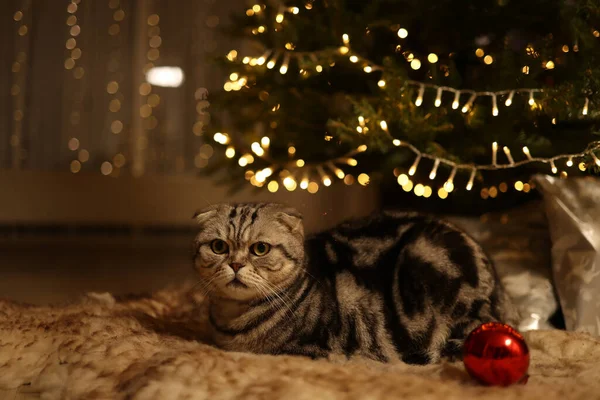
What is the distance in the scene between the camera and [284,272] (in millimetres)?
1188

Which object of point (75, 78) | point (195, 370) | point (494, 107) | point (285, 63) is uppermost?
point (75, 78)

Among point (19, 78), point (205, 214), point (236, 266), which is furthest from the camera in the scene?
point (19, 78)

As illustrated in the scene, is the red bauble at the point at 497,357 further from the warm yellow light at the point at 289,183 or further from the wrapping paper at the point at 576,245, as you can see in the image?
the warm yellow light at the point at 289,183

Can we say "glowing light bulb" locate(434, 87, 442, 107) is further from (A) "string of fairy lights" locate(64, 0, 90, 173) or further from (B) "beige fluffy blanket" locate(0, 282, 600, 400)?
(A) "string of fairy lights" locate(64, 0, 90, 173)

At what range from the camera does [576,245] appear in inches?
55.9

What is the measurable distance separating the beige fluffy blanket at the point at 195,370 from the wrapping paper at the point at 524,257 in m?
0.19

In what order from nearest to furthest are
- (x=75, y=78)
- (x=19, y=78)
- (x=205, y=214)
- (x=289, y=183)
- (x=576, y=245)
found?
(x=205, y=214), (x=576, y=245), (x=289, y=183), (x=19, y=78), (x=75, y=78)

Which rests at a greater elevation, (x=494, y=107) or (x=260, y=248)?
(x=494, y=107)

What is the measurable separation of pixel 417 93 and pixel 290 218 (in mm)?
566

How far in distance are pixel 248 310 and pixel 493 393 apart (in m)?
0.48

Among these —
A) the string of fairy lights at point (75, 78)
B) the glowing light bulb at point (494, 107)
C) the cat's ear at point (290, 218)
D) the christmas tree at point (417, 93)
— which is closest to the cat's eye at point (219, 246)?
the cat's ear at point (290, 218)

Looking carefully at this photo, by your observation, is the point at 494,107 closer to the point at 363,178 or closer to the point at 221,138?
the point at 363,178

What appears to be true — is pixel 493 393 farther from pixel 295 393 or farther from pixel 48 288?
pixel 48 288

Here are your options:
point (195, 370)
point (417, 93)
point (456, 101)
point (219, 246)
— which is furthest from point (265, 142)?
point (195, 370)
